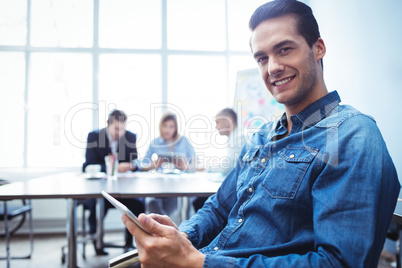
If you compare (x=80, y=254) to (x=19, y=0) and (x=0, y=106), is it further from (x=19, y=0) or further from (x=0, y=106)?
(x=19, y=0)

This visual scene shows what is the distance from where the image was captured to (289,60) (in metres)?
0.89

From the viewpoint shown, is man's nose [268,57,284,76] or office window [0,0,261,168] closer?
man's nose [268,57,284,76]

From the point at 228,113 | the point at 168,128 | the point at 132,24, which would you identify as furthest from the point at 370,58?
the point at 132,24

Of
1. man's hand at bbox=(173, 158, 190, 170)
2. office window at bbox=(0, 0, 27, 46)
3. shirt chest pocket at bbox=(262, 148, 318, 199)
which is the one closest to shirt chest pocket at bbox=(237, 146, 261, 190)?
shirt chest pocket at bbox=(262, 148, 318, 199)

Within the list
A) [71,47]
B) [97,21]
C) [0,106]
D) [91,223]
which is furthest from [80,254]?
[97,21]

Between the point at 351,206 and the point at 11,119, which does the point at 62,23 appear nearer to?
the point at 11,119

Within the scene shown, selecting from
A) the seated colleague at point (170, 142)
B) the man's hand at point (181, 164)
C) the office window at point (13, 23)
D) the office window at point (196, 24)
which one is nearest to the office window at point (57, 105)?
the office window at point (13, 23)

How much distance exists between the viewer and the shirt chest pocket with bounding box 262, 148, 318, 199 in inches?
29.6

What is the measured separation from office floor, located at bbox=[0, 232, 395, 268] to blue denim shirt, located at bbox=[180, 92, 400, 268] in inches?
80.9

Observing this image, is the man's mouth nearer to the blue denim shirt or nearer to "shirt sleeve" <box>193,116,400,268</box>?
the blue denim shirt

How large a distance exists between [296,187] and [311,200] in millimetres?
49

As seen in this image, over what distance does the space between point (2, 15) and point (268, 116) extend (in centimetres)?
424

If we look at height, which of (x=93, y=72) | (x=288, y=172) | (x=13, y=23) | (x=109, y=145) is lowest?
(x=288, y=172)

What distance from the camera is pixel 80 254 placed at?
2.91m
